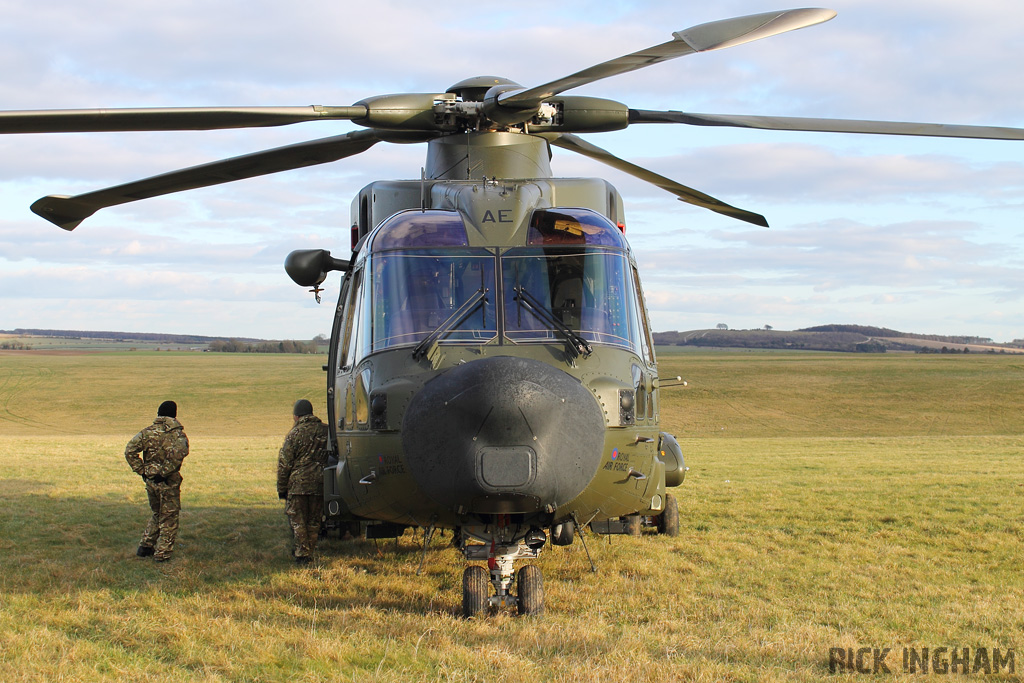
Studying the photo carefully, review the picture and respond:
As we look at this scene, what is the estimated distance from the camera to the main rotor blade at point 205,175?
725 centimetres

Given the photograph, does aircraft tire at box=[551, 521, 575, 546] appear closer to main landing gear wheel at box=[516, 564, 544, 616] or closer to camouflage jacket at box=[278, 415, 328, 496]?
main landing gear wheel at box=[516, 564, 544, 616]

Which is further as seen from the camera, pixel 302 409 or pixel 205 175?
pixel 302 409

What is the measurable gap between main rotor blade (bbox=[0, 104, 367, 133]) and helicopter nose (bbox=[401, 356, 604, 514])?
2362mm

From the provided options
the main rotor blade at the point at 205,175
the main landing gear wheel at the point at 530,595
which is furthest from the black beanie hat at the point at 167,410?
the main landing gear wheel at the point at 530,595

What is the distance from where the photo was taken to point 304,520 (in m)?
8.39

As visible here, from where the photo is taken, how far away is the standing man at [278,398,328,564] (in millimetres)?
8289

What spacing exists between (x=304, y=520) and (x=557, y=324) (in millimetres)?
3611

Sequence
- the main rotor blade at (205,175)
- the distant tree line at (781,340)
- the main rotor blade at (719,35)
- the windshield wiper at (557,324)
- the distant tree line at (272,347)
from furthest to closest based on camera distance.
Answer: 1. the distant tree line at (781,340)
2. the distant tree line at (272,347)
3. the main rotor blade at (205,175)
4. the windshield wiper at (557,324)
5. the main rotor blade at (719,35)

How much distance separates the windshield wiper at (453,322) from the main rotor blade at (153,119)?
1.81 meters

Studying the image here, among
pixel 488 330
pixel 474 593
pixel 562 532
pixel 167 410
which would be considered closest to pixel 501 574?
pixel 474 593

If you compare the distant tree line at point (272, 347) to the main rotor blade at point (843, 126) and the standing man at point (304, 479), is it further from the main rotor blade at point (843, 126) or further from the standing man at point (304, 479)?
the main rotor blade at point (843, 126)

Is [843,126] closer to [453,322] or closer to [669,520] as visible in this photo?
[453,322]

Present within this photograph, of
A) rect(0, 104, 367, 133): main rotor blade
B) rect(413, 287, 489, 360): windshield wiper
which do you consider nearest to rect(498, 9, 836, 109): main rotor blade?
rect(413, 287, 489, 360): windshield wiper

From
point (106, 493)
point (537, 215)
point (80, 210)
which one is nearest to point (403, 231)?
point (537, 215)
